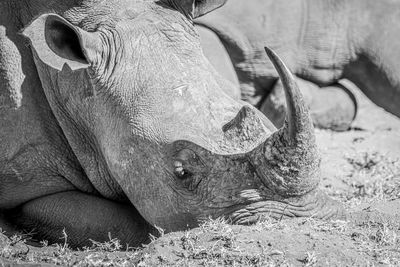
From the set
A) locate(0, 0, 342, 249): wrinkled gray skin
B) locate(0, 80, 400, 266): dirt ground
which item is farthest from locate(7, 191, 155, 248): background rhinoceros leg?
locate(0, 80, 400, 266): dirt ground

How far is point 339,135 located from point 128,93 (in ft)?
13.7

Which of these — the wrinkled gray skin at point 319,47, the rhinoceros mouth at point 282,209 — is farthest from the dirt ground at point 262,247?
the wrinkled gray skin at point 319,47

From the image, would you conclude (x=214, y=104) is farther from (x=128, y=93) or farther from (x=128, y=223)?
(x=128, y=223)

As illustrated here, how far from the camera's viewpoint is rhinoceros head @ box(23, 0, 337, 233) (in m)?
4.64

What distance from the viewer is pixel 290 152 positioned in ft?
14.9

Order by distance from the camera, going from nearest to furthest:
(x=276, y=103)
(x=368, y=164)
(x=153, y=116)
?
(x=153, y=116)
(x=368, y=164)
(x=276, y=103)

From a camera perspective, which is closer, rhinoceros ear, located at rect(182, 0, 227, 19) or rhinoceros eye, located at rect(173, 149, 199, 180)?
rhinoceros eye, located at rect(173, 149, 199, 180)

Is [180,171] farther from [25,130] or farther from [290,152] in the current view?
[25,130]

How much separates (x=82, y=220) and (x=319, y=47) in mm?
3963

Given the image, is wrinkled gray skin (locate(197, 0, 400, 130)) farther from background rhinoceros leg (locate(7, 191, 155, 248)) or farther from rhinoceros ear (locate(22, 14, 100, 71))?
Result: rhinoceros ear (locate(22, 14, 100, 71))

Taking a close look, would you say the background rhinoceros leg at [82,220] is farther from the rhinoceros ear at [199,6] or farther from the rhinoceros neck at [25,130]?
the rhinoceros ear at [199,6]

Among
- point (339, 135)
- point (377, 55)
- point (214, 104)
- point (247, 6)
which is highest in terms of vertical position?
point (214, 104)

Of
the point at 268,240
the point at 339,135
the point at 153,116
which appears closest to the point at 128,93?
the point at 153,116

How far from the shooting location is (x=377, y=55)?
8.84 m
